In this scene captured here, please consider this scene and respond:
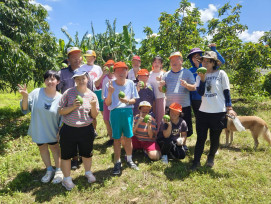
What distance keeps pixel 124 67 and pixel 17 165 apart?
3.23m

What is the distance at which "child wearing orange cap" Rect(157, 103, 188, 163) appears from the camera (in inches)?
163

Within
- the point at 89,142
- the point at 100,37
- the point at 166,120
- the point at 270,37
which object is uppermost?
the point at 100,37

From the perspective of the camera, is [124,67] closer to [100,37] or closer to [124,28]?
[124,28]

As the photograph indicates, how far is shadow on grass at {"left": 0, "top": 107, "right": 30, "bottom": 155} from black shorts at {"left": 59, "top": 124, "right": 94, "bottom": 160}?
290 cm

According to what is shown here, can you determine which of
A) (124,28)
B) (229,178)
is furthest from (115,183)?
(124,28)

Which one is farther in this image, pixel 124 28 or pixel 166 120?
pixel 124 28

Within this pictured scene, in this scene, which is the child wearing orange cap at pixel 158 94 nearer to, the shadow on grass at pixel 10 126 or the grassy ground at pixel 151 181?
the grassy ground at pixel 151 181

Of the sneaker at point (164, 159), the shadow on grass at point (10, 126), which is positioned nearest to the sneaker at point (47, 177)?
the shadow on grass at point (10, 126)

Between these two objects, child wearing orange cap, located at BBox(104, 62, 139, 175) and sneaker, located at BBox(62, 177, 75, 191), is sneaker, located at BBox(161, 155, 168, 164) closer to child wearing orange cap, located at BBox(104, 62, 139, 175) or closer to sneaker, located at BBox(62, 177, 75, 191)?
child wearing orange cap, located at BBox(104, 62, 139, 175)

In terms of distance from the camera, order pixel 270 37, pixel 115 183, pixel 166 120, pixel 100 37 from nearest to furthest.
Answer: pixel 115 183 < pixel 166 120 < pixel 270 37 < pixel 100 37

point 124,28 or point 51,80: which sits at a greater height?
point 124,28

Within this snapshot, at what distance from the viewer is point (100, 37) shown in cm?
1909

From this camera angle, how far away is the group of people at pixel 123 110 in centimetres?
317

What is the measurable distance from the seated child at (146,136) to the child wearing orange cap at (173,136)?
0.18 m
